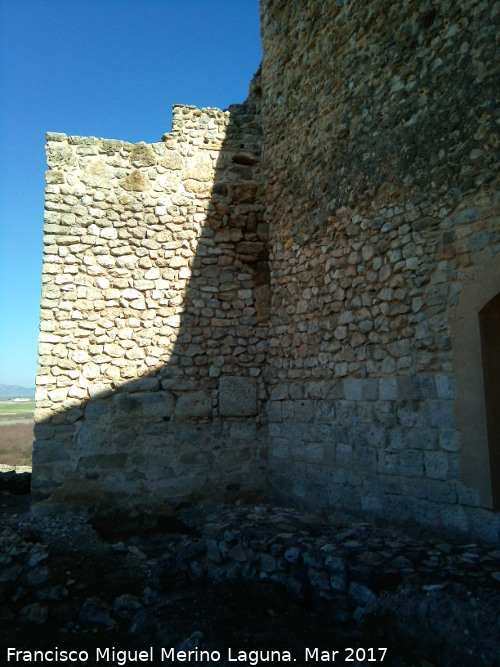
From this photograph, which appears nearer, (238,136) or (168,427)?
(168,427)

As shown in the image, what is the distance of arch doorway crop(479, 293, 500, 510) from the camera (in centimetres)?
348

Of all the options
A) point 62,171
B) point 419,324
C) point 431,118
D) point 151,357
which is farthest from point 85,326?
point 431,118

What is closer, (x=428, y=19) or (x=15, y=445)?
(x=428, y=19)

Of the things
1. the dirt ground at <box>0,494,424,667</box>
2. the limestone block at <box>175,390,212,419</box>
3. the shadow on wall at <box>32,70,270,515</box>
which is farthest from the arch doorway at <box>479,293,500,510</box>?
the limestone block at <box>175,390,212,419</box>

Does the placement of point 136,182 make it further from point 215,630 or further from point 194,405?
point 215,630

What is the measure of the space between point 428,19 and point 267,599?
15.2ft

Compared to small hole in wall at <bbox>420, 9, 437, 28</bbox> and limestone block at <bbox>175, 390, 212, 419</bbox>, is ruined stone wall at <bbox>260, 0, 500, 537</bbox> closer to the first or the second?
small hole in wall at <bbox>420, 9, 437, 28</bbox>

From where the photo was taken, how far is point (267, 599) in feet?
10.9

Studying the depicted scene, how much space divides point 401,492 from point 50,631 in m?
2.76

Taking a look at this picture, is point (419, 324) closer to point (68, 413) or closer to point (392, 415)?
point (392, 415)

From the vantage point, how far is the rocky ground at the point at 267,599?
2.60 meters

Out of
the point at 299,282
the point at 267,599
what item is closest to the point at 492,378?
the point at 267,599

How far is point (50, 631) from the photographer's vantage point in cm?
326

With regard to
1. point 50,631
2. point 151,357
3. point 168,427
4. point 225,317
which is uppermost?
point 225,317
